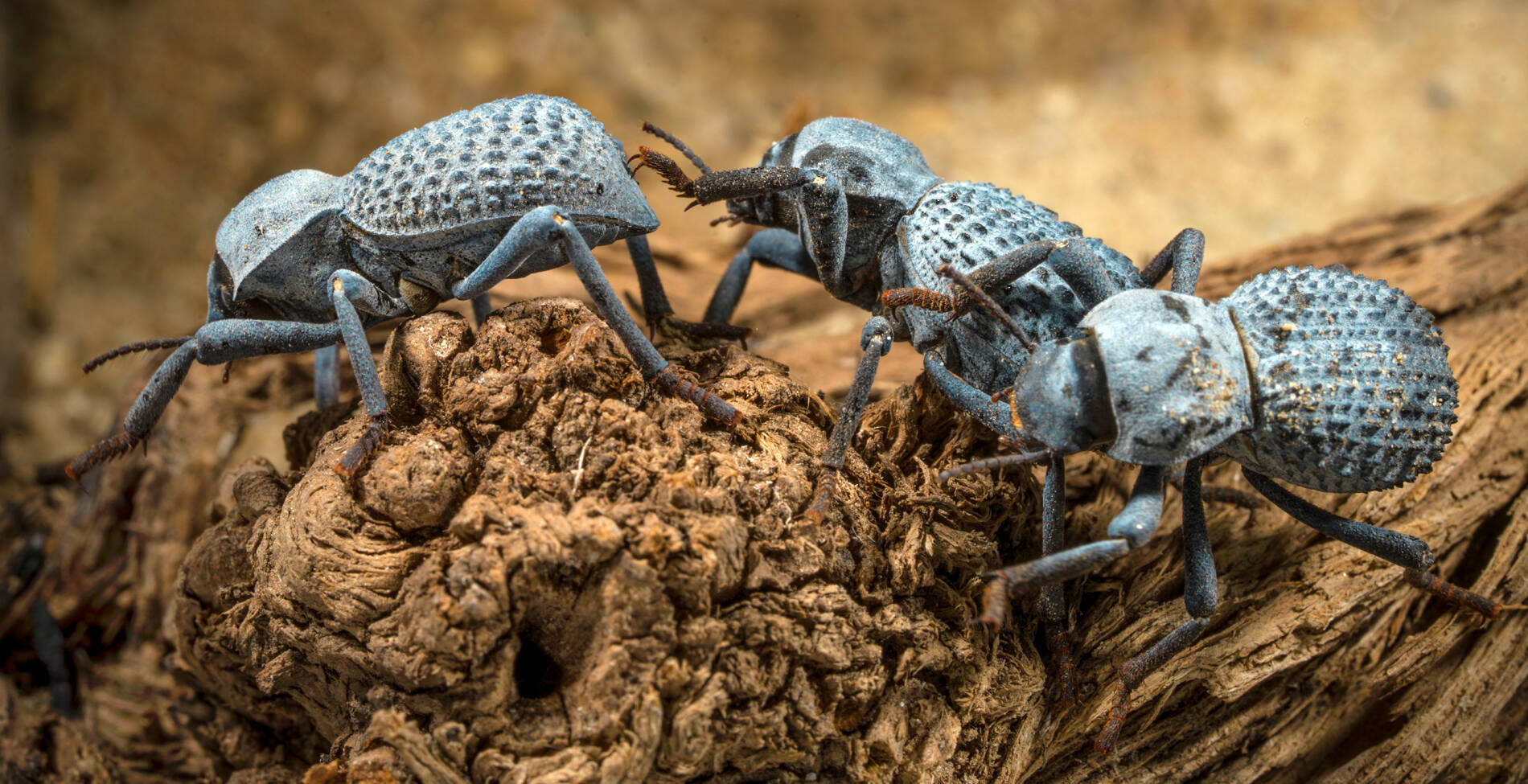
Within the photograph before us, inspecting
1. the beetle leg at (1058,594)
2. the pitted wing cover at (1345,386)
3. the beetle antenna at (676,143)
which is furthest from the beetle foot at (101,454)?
the pitted wing cover at (1345,386)

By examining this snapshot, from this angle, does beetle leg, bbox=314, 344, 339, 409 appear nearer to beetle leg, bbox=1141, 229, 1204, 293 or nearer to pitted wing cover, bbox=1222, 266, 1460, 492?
beetle leg, bbox=1141, 229, 1204, 293

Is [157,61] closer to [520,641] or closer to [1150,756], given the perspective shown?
[520,641]

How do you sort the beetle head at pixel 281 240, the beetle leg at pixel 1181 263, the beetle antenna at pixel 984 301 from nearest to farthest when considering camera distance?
the beetle antenna at pixel 984 301 → the beetle head at pixel 281 240 → the beetle leg at pixel 1181 263

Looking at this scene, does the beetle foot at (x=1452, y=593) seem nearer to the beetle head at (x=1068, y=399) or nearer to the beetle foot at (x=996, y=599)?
the beetle head at (x=1068, y=399)

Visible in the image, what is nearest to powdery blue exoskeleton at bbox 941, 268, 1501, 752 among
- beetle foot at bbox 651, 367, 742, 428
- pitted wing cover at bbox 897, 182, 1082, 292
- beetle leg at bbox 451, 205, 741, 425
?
pitted wing cover at bbox 897, 182, 1082, 292

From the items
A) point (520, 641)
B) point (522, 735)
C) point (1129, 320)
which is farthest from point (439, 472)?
point (1129, 320)

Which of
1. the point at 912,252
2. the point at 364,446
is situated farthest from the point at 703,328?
the point at 364,446
